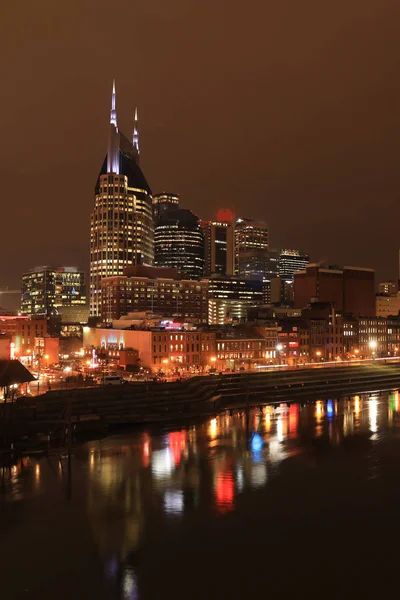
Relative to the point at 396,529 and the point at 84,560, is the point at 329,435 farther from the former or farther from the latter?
the point at 84,560

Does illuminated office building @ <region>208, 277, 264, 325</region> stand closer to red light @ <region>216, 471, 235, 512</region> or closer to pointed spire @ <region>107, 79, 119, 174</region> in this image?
pointed spire @ <region>107, 79, 119, 174</region>

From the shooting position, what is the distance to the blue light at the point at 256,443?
38.3 metres

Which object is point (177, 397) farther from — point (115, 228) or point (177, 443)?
point (115, 228)

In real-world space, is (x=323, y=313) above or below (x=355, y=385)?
above

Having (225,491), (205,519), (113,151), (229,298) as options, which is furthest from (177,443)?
(229,298)

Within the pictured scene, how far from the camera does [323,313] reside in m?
95.2

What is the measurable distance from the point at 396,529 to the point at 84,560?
43.4 feet

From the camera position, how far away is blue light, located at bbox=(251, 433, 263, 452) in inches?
1506

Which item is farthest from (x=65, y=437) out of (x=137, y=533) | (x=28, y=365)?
(x=28, y=365)

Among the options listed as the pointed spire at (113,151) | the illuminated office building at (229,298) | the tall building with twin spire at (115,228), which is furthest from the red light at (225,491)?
the pointed spire at (113,151)

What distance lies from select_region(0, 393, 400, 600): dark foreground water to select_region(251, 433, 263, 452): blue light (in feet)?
0.25

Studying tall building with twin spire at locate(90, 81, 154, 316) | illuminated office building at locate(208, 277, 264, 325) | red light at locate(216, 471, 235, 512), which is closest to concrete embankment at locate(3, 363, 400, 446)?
red light at locate(216, 471, 235, 512)

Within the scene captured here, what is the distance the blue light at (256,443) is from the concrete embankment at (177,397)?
8.73 meters

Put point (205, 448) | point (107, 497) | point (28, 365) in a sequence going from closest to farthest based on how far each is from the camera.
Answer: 1. point (107, 497)
2. point (205, 448)
3. point (28, 365)
